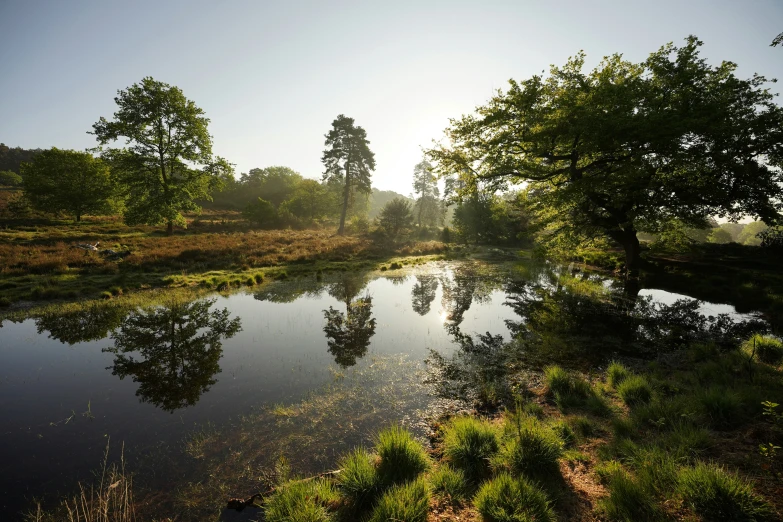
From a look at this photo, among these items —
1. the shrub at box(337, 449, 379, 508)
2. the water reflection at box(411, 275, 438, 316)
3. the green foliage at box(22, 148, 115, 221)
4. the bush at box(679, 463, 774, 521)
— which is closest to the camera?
the bush at box(679, 463, 774, 521)

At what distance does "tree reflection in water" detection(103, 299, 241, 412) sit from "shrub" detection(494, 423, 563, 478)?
6.53 m

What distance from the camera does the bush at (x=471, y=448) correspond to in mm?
4531


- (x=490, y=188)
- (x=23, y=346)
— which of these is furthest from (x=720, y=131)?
(x=23, y=346)

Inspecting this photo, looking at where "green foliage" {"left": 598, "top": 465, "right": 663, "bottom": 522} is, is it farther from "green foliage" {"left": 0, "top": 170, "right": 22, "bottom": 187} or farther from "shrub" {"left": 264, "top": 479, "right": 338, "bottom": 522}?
"green foliage" {"left": 0, "top": 170, "right": 22, "bottom": 187}

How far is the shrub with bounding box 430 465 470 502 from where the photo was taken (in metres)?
4.02

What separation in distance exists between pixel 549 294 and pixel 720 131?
1193 centimetres

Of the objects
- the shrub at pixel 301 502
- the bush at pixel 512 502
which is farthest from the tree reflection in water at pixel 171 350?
the bush at pixel 512 502

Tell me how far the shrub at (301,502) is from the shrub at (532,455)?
2.58m

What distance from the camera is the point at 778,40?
7.68m

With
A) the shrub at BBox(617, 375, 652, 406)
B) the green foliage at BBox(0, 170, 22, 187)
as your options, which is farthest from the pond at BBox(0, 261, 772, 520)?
the green foliage at BBox(0, 170, 22, 187)

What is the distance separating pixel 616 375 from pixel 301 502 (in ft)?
25.5

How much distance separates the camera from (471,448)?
186 inches

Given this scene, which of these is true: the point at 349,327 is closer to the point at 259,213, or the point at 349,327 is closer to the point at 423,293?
the point at 423,293

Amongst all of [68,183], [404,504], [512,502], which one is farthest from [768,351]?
[68,183]
